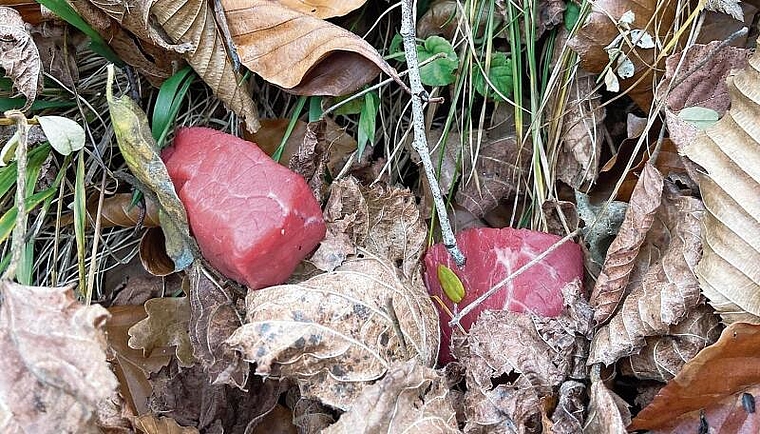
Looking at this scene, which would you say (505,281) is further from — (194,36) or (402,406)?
(194,36)

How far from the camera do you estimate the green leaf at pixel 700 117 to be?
124cm

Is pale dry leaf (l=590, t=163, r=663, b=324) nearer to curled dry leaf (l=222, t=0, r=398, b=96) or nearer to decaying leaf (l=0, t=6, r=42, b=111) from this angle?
curled dry leaf (l=222, t=0, r=398, b=96)

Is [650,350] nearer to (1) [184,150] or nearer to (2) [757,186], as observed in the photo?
(2) [757,186]

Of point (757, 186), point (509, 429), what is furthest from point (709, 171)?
point (509, 429)

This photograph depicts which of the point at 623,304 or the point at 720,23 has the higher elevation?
the point at 720,23

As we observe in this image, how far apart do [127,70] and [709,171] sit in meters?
1.01

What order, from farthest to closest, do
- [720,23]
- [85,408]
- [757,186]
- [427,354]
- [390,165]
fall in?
1. [390,165]
2. [720,23]
3. [427,354]
4. [757,186]
5. [85,408]

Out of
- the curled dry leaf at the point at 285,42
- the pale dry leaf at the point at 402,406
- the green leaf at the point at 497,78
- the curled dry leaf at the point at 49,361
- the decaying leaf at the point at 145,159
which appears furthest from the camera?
the green leaf at the point at 497,78

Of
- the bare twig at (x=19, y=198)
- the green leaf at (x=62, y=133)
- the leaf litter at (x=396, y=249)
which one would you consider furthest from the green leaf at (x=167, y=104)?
the bare twig at (x=19, y=198)

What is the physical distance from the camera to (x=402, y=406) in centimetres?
104

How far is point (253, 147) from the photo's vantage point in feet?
4.06

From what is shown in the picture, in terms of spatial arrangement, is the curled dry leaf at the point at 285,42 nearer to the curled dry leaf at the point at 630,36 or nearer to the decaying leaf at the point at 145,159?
the decaying leaf at the point at 145,159

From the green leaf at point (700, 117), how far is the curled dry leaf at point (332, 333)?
541 mm

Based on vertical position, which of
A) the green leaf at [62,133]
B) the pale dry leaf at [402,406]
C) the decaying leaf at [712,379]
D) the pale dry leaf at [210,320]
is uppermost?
the green leaf at [62,133]
